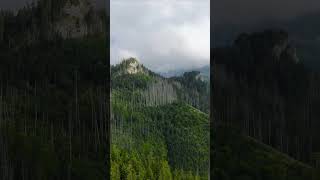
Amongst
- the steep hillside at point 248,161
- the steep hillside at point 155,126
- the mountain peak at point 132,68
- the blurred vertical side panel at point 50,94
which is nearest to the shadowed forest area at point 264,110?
the steep hillside at point 248,161

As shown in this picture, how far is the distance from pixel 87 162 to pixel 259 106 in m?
2.16

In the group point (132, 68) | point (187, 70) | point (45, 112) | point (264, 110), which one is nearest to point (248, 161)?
point (264, 110)

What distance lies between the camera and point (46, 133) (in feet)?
21.6

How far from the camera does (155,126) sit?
9820mm

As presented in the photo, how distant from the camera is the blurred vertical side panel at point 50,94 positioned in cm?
654

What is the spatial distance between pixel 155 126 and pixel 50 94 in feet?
11.6

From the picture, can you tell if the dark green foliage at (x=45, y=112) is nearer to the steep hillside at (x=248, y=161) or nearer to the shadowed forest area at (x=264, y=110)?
the steep hillside at (x=248, y=161)

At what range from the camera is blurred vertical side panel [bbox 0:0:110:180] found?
654 cm

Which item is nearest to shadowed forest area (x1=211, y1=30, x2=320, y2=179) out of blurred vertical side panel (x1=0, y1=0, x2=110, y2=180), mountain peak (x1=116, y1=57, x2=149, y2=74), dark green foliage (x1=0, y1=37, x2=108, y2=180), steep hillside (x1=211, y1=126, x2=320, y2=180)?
steep hillside (x1=211, y1=126, x2=320, y2=180)

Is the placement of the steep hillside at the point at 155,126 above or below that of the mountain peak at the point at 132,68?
below

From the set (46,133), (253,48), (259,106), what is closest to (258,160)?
(259,106)

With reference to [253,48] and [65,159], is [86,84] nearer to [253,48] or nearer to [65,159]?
[65,159]

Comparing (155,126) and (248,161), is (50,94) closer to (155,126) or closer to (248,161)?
(248,161)

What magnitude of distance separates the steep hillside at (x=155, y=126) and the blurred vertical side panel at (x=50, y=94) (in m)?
2.80
